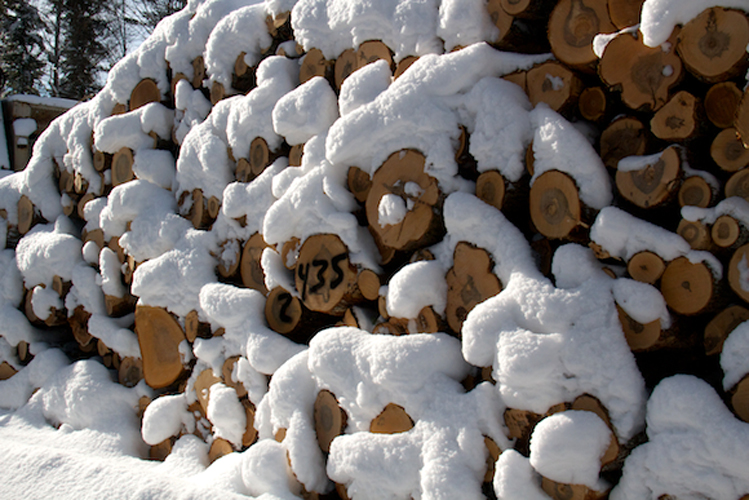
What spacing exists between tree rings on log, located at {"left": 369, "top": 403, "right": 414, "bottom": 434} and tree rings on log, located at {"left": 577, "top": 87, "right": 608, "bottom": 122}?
99 centimetres

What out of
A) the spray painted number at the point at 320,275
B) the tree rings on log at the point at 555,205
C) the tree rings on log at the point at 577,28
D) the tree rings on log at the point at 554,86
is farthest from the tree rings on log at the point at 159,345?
the tree rings on log at the point at 577,28

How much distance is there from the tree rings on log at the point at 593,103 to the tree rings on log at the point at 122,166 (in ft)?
7.46

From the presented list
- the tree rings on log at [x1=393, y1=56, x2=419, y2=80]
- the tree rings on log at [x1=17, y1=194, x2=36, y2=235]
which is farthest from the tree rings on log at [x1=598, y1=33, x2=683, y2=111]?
the tree rings on log at [x1=17, y1=194, x2=36, y2=235]

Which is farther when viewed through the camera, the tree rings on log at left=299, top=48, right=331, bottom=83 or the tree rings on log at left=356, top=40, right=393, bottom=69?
the tree rings on log at left=299, top=48, right=331, bottom=83

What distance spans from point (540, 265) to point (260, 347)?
3.47 ft

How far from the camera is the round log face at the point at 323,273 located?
183 cm

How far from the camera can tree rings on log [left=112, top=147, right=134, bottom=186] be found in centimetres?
281

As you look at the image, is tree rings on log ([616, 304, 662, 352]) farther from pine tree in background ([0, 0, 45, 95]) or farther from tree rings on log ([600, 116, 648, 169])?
pine tree in background ([0, 0, 45, 95])

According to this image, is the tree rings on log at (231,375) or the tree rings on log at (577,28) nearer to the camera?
the tree rings on log at (577,28)

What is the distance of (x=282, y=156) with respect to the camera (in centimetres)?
222

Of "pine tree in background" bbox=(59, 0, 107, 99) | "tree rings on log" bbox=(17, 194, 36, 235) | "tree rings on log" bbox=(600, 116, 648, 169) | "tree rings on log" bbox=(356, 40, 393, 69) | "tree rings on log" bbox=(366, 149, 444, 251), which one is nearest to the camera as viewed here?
"tree rings on log" bbox=(600, 116, 648, 169)

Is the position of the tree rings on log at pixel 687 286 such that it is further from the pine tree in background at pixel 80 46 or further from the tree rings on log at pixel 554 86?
the pine tree in background at pixel 80 46

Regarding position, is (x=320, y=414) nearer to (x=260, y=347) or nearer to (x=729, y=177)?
(x=260, y=347)

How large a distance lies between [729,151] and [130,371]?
2593mm
